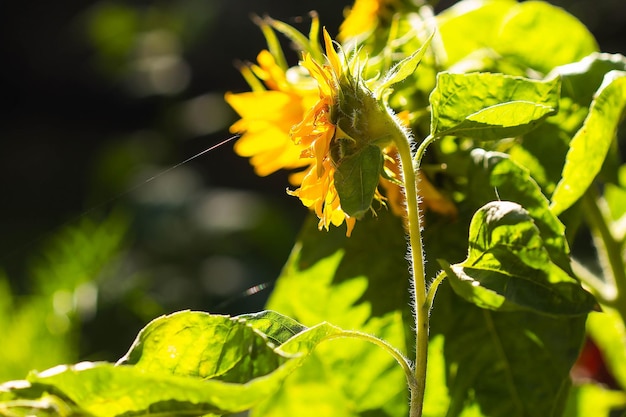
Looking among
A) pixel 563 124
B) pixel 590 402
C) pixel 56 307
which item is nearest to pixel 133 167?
pixel 56 307

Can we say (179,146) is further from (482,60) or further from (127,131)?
(482,60)

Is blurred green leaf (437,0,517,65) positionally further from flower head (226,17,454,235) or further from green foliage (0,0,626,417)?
flower head (226,17,454,235)

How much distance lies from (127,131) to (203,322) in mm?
2164

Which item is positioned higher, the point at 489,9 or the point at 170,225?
the point at 489,9

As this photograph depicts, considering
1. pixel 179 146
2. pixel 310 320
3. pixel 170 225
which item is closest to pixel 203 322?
pixel 310 320

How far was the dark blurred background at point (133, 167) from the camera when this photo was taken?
94 cm

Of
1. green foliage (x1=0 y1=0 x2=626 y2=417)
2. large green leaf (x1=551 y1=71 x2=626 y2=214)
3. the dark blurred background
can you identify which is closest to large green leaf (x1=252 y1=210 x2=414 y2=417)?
green foliage (x1=0 y1=0 x2=626 y2=417)

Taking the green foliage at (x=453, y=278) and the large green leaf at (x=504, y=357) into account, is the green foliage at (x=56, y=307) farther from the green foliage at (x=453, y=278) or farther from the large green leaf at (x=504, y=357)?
the large green leaf at (x=504, y=357)

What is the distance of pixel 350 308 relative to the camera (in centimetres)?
44

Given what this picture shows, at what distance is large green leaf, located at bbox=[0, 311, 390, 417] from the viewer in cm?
24

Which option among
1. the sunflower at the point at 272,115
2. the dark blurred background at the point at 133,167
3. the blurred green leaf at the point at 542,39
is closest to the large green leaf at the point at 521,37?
the blurred green leaf at the point at 542,39

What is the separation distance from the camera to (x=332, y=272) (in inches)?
18.1

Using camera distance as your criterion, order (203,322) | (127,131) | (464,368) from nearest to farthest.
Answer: (203,322), (464,368), (127,131)

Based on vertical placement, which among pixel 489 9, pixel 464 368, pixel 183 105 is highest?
pixel 489 9
